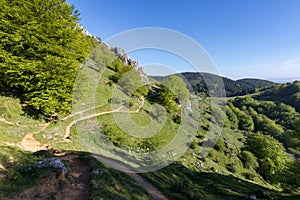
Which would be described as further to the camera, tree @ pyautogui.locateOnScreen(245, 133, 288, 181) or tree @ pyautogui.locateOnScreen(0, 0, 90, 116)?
tree @ pyautogui.locateOnScreen(245, 133, 288, 181)

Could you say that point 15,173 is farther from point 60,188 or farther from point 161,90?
point 161,90

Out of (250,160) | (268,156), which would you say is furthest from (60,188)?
(250,160)

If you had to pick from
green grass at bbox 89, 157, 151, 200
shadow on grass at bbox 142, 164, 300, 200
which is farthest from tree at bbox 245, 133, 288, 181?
green grass at bbox 89, 157, 151, 200

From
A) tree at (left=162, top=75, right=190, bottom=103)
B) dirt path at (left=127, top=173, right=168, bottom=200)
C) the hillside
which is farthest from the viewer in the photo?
tree at (left=162, top=75, right=190, bottom=103)

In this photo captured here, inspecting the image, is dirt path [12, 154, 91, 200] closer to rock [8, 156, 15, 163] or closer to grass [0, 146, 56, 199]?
grass [0, 146, 56, 199]

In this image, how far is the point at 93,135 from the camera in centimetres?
2688

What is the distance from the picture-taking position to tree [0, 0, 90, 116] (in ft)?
62.6

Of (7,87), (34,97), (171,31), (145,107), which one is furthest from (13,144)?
(145,107)

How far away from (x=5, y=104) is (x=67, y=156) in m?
10.7

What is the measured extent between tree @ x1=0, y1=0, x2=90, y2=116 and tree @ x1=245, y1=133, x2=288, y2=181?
44.8m

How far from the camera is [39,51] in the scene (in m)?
20.8

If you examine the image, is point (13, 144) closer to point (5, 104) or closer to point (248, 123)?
point (5, 104)

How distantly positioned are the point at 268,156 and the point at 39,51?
5032cm

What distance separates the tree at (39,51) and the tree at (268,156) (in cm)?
4483
